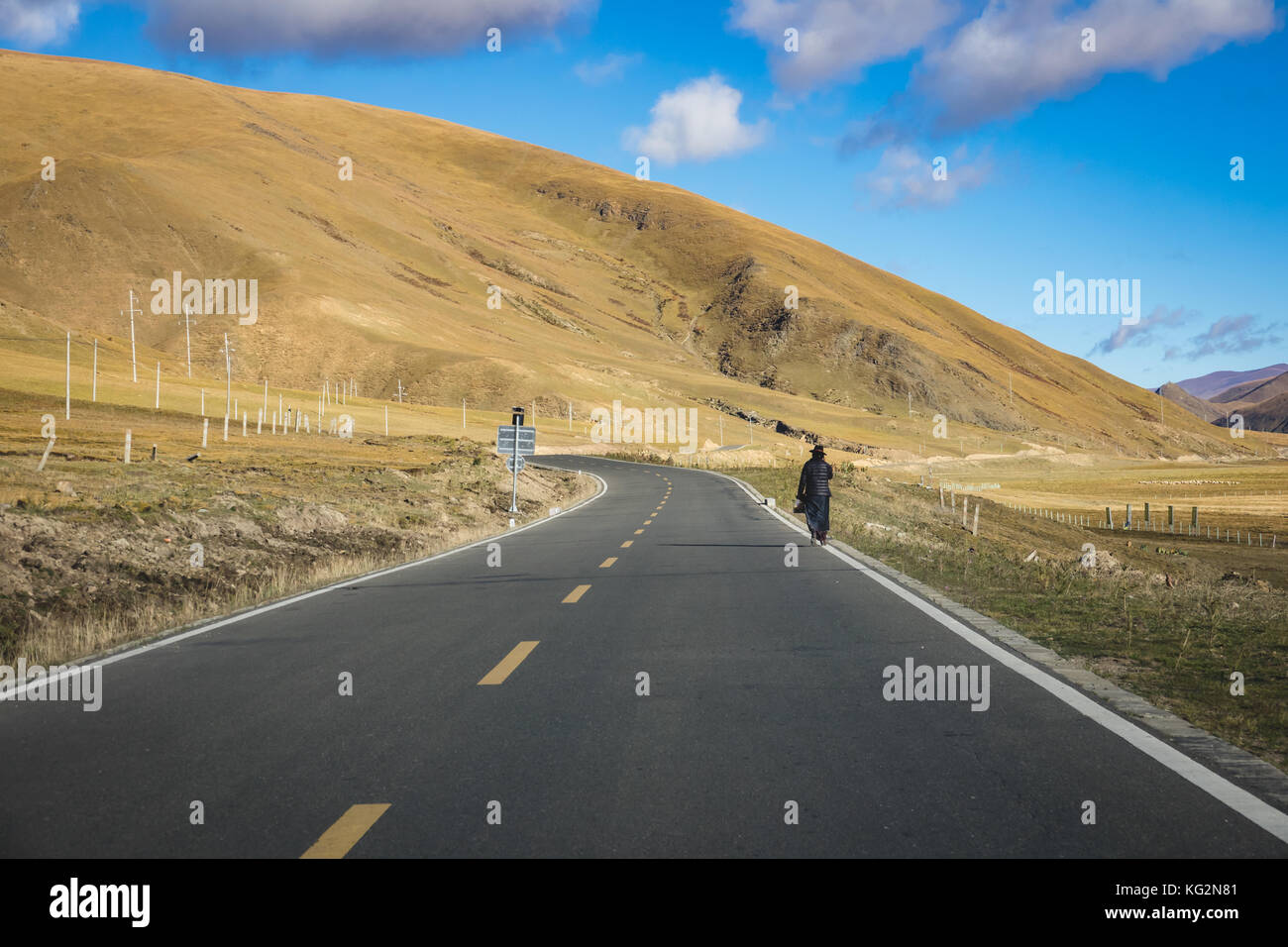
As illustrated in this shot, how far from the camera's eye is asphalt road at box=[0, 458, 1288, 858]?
4.34m

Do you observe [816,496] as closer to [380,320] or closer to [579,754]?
[579,754]

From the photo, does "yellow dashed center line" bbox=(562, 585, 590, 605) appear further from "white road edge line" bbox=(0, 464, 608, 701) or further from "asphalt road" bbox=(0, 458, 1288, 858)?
"white road edge line" bbox=(0, 464, 608, 701)

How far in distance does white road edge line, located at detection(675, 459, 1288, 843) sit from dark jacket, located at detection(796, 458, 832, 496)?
856 cm

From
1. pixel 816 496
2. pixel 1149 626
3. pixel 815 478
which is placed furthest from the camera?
pixel 815 478

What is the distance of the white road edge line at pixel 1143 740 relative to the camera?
14.6 feet

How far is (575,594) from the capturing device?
492 inches

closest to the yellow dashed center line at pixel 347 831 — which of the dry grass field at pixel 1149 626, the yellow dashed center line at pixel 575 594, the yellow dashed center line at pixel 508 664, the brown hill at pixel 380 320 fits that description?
the yellow dashed center line at pixel 508 664

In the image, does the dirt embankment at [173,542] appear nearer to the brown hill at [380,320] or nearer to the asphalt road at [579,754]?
the asphalt road at [579,754]

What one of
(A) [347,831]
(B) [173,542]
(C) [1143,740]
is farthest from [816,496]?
(A) [347,831]

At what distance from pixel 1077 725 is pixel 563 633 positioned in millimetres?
4878

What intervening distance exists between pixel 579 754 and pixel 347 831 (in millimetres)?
1474

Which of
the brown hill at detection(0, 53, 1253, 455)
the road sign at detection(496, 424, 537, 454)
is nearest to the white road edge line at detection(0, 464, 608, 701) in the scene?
the road sign at detection(496, 424, 537, 454)

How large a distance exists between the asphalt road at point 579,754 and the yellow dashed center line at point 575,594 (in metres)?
1.51

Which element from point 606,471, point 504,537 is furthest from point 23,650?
point 606,471
